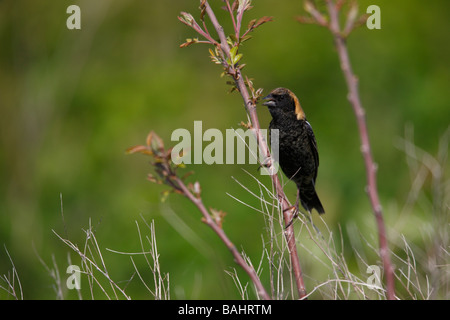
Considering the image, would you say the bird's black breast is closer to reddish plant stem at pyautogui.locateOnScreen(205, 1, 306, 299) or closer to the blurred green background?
reddish plant stem at pyautogui.locateOnScreen(205, 1, 306, 299)

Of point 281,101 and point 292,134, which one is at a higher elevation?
point 281,101

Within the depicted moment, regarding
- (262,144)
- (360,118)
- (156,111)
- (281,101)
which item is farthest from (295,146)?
(156,111)

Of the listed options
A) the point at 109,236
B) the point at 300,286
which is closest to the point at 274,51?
the point at 109,236

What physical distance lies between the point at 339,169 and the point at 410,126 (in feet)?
3.78

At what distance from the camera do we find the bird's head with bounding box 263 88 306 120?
4137mm

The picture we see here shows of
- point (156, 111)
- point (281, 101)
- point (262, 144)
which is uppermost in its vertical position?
point (156, 111)

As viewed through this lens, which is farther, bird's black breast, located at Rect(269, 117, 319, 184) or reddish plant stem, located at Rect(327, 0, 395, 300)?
bird's black breast, located at Rect(269, 117, 319, 184)

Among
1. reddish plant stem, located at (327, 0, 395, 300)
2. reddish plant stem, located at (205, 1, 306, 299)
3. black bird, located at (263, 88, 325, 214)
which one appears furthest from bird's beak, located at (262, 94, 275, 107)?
reddish plant stem, located at (327, 0, 395, 300)

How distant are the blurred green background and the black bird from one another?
227 cm

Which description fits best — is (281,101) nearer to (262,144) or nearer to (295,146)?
(295,146)

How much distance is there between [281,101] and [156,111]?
5261 millimetres

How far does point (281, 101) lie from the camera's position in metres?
4.17
